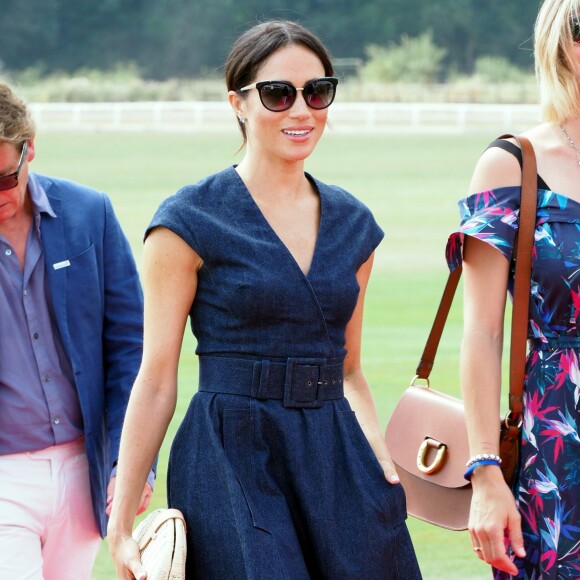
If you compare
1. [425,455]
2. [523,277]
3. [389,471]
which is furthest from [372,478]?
[523,277]

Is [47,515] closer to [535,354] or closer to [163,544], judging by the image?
[163,544]

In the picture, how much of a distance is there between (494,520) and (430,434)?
0.54 meters

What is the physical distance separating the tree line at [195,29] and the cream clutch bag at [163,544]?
3183 inches

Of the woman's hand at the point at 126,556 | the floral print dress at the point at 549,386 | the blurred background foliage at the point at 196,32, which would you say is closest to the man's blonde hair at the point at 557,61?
the floral print dress at the point at 549,386

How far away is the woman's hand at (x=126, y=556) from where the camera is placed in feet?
9.95

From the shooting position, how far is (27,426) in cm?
391

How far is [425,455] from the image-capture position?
358cm

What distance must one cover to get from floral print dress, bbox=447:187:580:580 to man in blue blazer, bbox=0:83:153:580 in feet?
4.04

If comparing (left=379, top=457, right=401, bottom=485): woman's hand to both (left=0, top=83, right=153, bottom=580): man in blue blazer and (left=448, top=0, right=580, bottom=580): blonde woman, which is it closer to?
(left=448, top=0, right=580, bottom=580): blonde woman

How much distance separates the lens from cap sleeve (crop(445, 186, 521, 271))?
3.14 meters

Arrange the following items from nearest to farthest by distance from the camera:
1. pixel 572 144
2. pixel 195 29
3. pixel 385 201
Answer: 1. pixel 572 144
2. pixel 385 201
3. pixel 195 29

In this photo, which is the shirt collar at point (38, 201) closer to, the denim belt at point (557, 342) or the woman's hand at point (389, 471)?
the woman's hand at point (389, 471)

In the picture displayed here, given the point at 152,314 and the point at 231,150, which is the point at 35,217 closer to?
the point at 152,314

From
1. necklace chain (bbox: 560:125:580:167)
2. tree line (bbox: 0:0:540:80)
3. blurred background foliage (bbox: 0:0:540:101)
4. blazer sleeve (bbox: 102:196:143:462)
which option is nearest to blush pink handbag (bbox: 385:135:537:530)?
necklace chain (bbox: 560:125:580:167)
